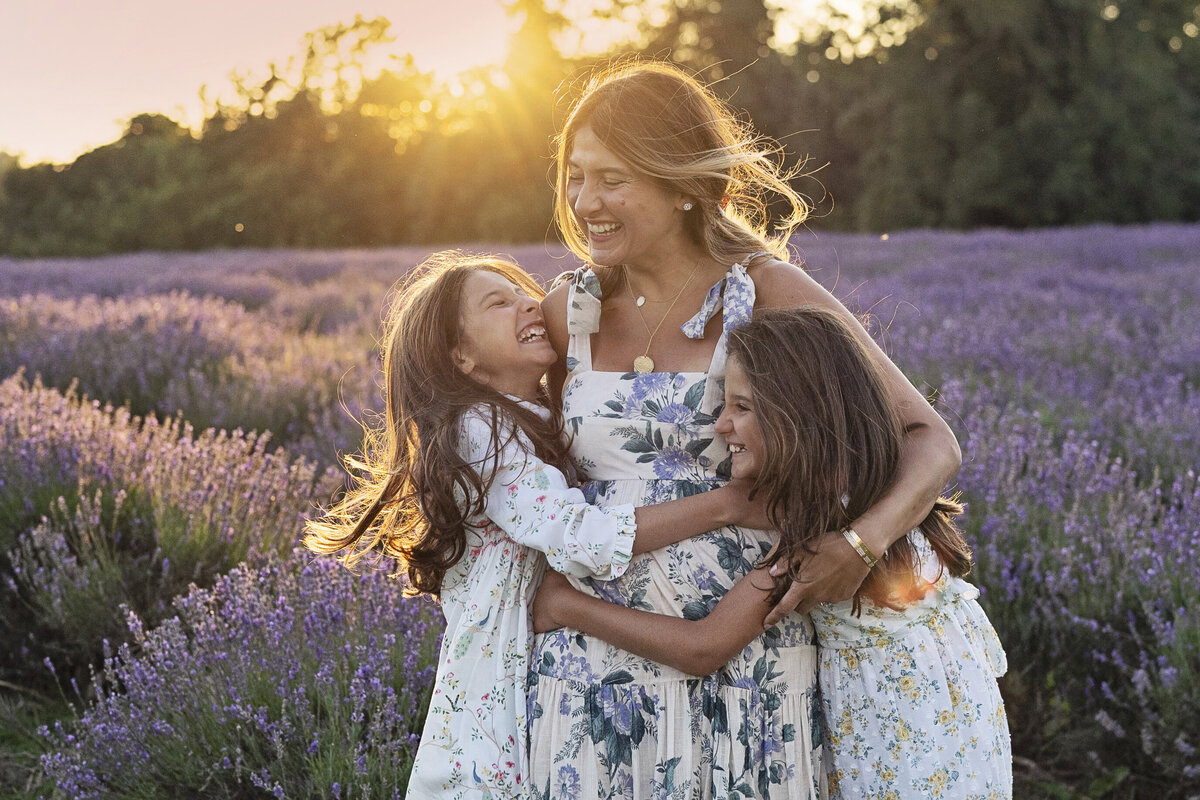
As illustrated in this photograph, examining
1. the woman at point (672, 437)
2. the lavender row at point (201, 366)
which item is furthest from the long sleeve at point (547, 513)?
the lavender row at point (201, 366)

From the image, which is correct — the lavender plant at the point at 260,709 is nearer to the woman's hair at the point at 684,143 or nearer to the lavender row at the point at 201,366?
the woman's hair at the point at 684,143

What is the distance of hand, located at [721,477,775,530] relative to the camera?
5.95 feet

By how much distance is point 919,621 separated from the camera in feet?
5.90

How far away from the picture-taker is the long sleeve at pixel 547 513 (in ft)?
5.92

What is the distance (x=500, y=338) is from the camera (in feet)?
7.10

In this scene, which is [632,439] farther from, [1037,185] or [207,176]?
[207,176]

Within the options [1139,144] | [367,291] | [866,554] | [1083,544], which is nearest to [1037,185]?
[1139,144]

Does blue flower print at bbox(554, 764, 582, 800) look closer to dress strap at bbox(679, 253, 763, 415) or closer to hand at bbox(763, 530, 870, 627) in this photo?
hand at bbox(763, 530, 870, 627)

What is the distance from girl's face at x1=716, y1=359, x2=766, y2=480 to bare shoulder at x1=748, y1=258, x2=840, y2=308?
256 mm

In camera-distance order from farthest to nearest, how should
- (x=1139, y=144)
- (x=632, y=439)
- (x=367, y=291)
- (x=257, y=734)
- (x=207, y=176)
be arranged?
(x=207, y=176) < (x=1139, y=144) < (x=367, y=291) < (x=257, y=734) < (x=632, y=439)

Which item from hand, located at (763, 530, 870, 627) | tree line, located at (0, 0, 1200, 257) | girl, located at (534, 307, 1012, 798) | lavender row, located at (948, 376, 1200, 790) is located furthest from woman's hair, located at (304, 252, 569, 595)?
tree line, located at (0, 0, 1200, 257)

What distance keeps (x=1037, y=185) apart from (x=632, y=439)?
24.2m

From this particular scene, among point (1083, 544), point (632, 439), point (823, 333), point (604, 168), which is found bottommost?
point (1083, 544)

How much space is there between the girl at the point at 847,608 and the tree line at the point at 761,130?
1864cm
